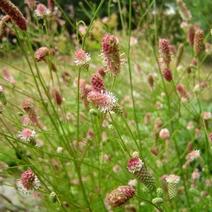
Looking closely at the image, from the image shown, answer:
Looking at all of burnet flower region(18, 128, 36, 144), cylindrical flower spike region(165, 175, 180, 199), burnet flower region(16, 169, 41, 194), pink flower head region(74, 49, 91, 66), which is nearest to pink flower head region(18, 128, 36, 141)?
burnet flower region(18, 128, 36, 144)

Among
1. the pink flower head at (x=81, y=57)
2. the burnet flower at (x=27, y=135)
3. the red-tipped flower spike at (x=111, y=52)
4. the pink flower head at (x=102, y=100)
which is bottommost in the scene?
the pink flower head at (x=102, y=100)

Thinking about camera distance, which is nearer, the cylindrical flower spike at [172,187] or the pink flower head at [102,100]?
the pink flower head at [102,100]


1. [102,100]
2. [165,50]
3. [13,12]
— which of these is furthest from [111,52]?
[165,50]

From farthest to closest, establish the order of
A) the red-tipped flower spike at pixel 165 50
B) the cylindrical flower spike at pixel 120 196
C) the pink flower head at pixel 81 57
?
the red-tipped flower spike at pixel 165 50
the pink flower head at pixel 81 57
the cylindrical flower spike at pixel 120 196

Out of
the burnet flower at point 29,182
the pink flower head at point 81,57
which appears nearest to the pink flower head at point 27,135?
the burnet flower at point 29,182

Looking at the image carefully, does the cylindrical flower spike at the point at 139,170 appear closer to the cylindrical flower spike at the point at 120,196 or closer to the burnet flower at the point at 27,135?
the cylindrical flower spike at the point at 120,196

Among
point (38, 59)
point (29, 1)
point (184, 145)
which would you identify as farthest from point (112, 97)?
point (184, 145)

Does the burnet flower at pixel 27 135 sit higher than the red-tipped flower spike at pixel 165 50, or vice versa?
the red-tipped flower spike at pixel 165 50

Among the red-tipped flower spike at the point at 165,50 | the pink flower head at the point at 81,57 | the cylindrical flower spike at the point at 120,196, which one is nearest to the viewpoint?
the cylindrical flower spike at the point at 120,196
